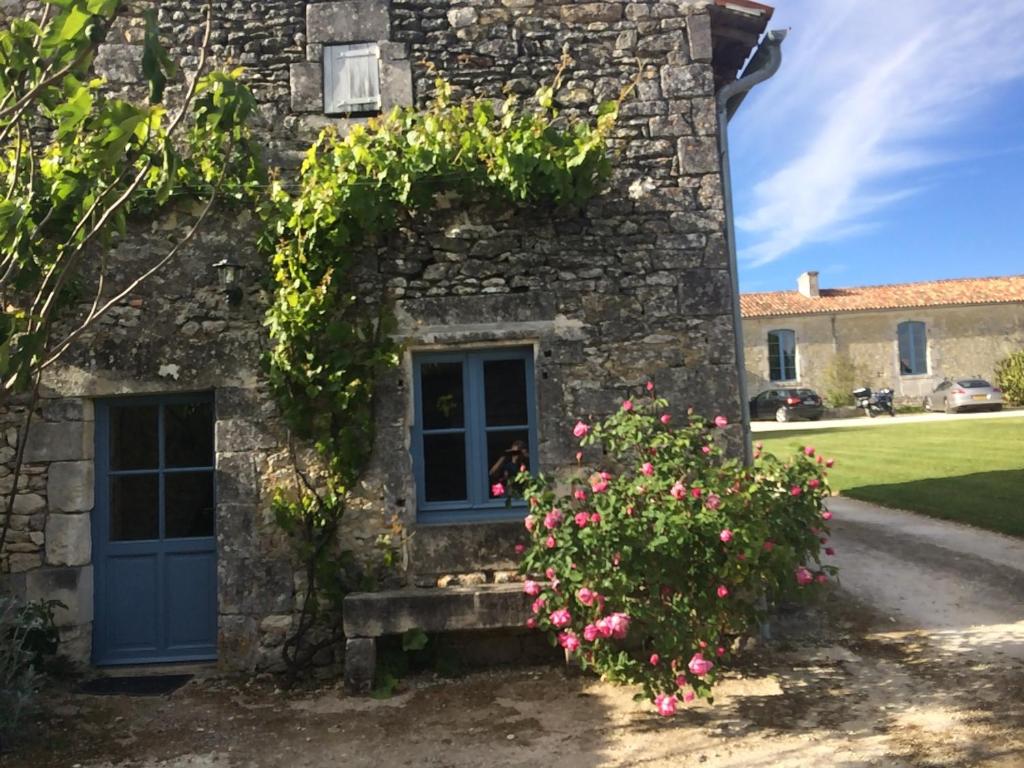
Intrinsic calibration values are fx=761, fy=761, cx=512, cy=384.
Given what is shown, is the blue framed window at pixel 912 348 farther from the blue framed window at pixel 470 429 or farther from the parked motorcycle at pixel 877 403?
the blue framed window at pixel 470 429

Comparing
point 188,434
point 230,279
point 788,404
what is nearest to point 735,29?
point 230,279

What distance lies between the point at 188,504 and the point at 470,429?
1908 mm

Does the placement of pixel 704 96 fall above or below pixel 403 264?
above

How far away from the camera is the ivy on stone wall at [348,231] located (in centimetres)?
448

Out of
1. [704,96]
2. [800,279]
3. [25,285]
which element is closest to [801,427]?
[800,279]

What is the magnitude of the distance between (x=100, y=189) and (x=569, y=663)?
Answer: 363 centimetres

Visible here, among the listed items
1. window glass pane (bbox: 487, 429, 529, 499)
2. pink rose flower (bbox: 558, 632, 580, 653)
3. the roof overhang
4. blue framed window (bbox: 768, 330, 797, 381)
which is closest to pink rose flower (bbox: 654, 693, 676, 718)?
pink rose flower (bbox: 558, 632, 580, 653)

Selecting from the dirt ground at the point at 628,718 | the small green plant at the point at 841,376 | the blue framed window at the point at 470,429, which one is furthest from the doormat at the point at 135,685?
the small green plant at the point at 841,376

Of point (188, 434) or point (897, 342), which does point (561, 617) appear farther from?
point (897, 342)

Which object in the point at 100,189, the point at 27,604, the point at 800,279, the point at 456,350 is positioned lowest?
the point at 27,604

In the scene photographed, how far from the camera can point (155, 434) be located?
492 centimetres

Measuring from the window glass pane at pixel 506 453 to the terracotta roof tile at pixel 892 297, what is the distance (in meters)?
20.6

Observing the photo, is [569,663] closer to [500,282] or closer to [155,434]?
[500,282]

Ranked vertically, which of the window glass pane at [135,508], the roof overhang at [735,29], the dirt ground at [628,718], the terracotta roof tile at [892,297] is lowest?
the dirt ground at [628,718]
